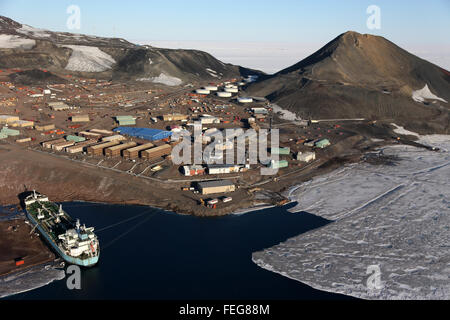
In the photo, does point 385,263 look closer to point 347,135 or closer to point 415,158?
point 415,158

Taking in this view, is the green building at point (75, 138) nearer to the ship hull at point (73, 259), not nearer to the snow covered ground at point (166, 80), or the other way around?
the ship hull at point (73, 259)

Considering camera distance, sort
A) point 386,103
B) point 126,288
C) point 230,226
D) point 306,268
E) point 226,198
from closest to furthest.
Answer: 1. point 126,288
2. point 306,268
3. point 230,226
4. point 226,198
5. point 386,103

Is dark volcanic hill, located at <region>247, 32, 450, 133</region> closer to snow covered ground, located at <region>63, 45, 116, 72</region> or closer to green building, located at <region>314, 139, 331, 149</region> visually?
green building, located at <region>314, 139, 331, 149</region>

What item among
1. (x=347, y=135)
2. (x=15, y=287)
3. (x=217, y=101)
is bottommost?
(x=15, y=287)

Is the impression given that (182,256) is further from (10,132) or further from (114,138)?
(10,132)

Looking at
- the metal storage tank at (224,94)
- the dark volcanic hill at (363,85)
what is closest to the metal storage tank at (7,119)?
the metal storage tank at (224,94)

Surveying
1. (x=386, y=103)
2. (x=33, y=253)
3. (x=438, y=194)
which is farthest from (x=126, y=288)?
(x=386, y=103)

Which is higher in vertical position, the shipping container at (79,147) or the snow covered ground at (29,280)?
the shipping container at (79,147)
